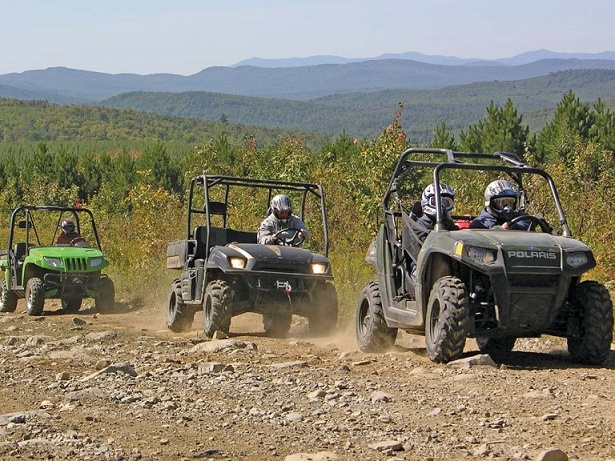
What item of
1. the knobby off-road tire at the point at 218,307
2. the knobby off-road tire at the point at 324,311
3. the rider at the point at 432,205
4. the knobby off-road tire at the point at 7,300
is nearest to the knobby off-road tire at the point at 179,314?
the knobby off-road tire at the point at 218,307

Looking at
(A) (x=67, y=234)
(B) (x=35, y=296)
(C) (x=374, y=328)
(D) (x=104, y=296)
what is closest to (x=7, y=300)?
(A) (x=67, y=234)

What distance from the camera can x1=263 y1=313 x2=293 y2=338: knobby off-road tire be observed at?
48.6ft

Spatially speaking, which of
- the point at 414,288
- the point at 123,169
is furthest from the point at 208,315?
the point at 123,169

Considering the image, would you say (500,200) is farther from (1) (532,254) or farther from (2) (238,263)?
(2) (238,263)

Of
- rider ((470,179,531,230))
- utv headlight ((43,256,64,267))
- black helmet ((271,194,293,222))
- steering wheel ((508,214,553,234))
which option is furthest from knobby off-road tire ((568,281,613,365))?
utv headlight ((43,256,64,267))

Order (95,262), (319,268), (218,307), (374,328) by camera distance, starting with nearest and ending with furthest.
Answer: (374,328)
(218,307)
(319,268)
(95,262)

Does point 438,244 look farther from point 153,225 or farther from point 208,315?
point 153,225

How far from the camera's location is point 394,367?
10.4 m

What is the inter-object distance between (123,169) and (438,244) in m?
82.5

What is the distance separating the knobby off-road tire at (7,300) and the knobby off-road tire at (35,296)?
1.27 m

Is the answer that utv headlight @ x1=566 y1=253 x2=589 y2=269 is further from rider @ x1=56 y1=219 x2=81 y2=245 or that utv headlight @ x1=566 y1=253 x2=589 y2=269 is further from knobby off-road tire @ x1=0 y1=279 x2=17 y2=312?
knobby off-road tire @ x1=0 y1=279 x2=17 y2=312

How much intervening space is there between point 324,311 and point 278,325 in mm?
801

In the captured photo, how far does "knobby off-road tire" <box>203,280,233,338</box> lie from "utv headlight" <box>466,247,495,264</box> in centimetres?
461

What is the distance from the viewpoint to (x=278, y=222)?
15188 mm
